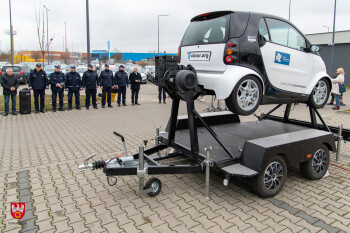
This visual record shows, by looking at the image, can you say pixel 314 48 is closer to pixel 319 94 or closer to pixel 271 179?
pixel 319 94

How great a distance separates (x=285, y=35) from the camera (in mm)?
4672

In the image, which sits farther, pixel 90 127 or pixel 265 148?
pixel 90 127

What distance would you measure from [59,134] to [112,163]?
4355mm

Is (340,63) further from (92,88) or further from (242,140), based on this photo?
(242,140)

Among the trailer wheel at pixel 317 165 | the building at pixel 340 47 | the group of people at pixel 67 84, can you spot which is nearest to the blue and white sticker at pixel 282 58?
the trailer wheel at pixel 317 165

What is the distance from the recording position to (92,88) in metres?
12.1

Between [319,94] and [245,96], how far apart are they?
1.99 m

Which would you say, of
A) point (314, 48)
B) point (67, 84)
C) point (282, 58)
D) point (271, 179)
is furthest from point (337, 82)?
point (67, 84)

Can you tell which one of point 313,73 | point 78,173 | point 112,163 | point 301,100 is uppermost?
point 313,73

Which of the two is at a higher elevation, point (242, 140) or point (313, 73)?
point (313, 73)

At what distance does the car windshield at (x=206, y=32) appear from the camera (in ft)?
13.7

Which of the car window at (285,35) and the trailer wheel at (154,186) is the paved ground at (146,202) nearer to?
the trailer wheel at (154,186)

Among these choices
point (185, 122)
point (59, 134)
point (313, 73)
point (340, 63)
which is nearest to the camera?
point (313, 73)

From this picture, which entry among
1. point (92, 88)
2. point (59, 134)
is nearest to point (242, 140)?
point (59, 134)
